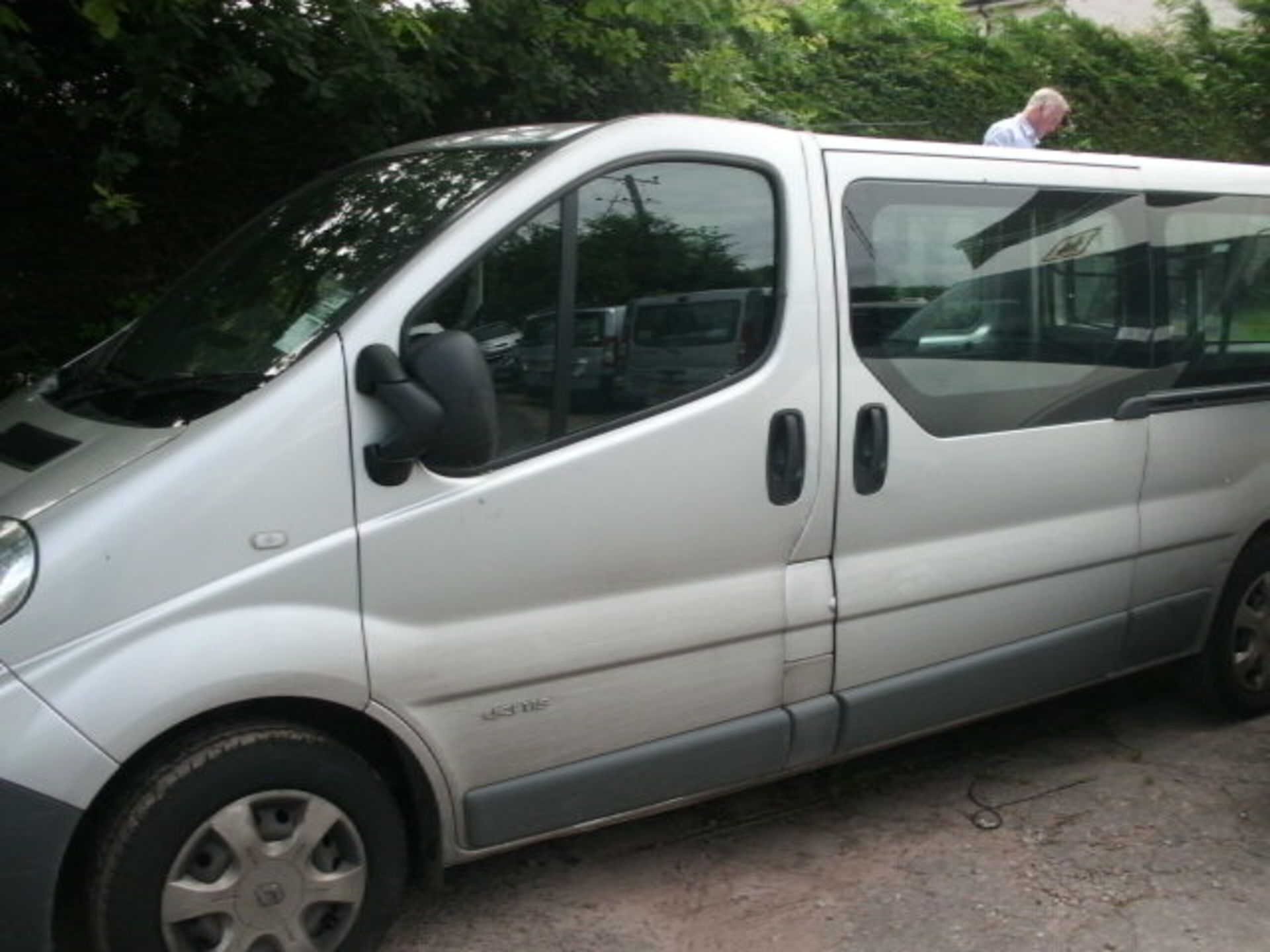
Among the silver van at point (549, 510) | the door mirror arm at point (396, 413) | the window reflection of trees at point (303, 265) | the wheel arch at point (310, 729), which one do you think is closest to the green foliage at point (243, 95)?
the window reflection of trees at point (303, 265)

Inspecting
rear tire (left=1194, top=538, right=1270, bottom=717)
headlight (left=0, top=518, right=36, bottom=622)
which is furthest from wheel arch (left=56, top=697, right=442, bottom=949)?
rear tire (left=1194, top=538, right=1270, bottom=717)

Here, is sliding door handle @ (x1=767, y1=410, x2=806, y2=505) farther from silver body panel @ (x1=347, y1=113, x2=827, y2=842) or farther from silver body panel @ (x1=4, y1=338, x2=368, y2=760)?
silver body panel @ (x1=4, y1=338, x2=368, y2=760)

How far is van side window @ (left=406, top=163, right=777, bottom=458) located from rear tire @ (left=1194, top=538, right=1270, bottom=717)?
2.30m

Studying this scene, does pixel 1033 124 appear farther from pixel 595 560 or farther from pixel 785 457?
pixel 595 560

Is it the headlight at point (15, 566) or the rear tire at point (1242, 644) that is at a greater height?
the headlight at point (15, 566)

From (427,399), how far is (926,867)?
2.00 metres

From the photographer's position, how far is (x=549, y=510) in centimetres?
282

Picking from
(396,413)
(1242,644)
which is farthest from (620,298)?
(1242,644)

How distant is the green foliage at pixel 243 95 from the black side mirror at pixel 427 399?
189 centimetres

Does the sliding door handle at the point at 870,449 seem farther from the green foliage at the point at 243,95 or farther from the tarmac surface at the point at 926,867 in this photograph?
the green foliage at the point at 243,95

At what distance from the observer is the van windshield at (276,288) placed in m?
2.76

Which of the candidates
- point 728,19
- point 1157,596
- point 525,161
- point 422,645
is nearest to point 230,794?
point 422,645

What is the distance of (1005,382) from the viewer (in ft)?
11.9

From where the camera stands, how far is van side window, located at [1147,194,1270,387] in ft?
13.2
